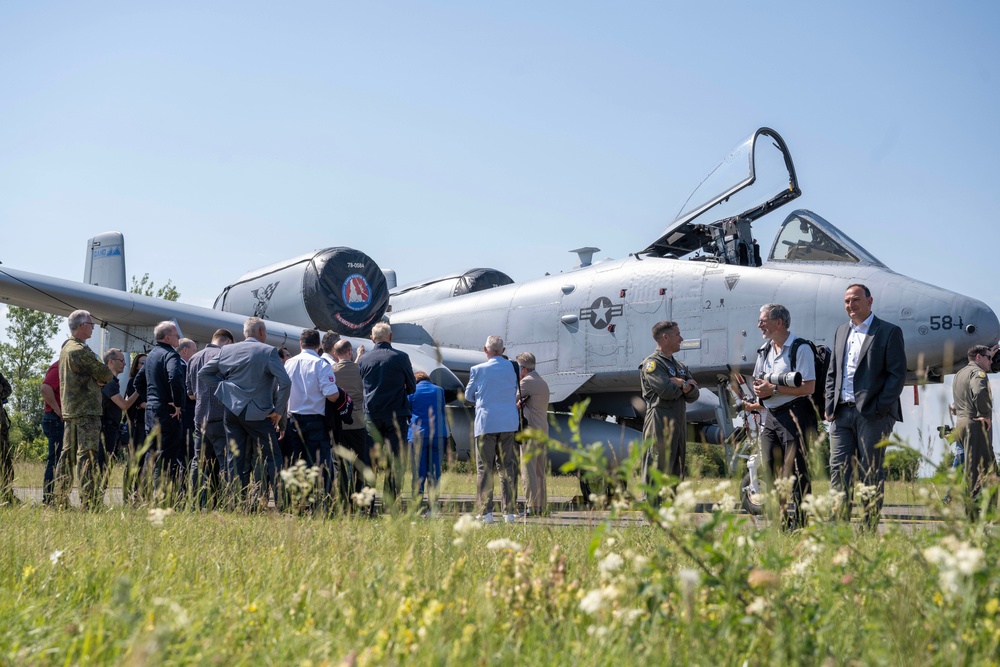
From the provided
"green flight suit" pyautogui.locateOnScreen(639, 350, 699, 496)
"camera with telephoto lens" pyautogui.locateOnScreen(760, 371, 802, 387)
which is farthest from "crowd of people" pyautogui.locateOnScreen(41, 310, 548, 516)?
"camera with telephoto lens" pyautogui.locateOnScreen(760, 371, 802, 387)

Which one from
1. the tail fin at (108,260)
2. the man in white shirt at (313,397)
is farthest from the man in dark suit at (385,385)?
the tail fin at (108,260)

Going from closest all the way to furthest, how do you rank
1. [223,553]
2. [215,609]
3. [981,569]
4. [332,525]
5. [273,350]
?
[981,569] < [215,609] < [223,553] < [332,525] < [273,350]

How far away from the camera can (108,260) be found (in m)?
17.8

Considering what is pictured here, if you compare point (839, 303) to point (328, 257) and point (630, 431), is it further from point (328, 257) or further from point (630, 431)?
point (328, 257)

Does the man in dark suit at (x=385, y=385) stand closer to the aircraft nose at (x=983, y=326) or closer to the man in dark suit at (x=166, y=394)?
the man in dark suit at (x=166, y=394)

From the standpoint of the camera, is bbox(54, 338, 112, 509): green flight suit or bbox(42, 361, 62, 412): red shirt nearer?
bbox(54, 338, 112, 509): green flight suit

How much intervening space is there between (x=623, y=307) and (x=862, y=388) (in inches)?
219

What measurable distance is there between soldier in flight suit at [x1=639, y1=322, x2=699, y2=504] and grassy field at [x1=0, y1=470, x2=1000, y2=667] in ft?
10.9

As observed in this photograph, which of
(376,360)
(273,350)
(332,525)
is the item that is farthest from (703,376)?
(332,525)

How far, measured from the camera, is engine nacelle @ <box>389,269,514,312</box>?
1498 cm

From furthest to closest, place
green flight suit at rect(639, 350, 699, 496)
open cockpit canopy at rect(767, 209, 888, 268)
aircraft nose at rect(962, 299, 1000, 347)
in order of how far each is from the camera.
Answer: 1. open cockpit canopy at rect(767, 209, 888, 268)
2. aircraft nose at rect(962, 299, 1000, 347)
3. green flight suit at rect(639, 350, 699, 496)

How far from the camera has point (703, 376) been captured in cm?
1031

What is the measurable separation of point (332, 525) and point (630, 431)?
19.9 ft

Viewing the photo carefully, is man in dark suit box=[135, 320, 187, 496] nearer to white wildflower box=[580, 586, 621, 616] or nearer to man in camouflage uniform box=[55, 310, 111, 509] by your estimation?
man in camouflage uniform box=[55, 310, 111, 509]
